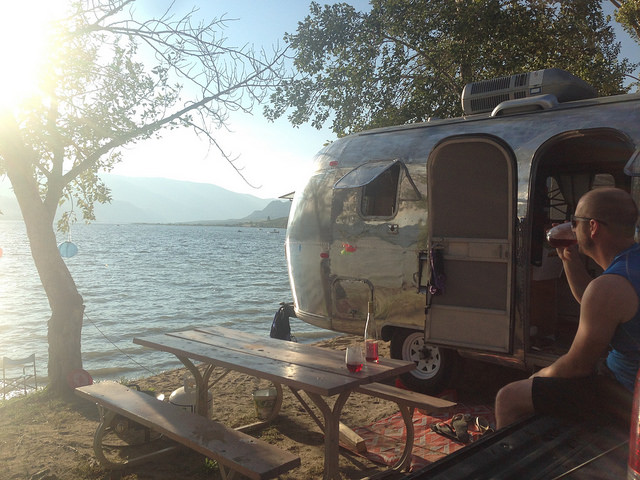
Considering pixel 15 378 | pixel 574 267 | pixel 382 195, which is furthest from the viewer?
pixel 15 378

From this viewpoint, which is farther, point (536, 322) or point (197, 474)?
point (536, 322)

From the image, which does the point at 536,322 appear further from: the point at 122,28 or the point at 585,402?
the point at 122,28

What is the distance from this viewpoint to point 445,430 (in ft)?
16.1

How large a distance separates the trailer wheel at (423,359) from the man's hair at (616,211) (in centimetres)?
365

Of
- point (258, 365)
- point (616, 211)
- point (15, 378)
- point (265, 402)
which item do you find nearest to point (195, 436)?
point (258, 365)

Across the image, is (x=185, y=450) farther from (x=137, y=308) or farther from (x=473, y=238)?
(x=137, y=308)

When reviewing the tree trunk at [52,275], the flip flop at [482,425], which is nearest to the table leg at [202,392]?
the flip flop at [482,425]

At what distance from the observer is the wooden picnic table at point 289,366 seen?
337cm

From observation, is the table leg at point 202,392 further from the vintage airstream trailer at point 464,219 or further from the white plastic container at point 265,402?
the vintage airstream trailer at point 464,219

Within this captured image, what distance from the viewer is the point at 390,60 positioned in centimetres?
1202

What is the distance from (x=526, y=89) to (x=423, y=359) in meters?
3.16

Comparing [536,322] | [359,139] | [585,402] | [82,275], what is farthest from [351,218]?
[82,275]

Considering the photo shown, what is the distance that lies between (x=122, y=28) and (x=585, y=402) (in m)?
6.28

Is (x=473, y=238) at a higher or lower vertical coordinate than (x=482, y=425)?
higher
